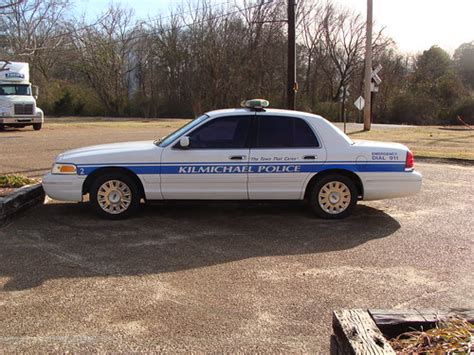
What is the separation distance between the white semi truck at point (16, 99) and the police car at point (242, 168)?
20.6m

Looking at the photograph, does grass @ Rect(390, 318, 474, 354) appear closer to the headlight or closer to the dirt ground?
the dirt ground

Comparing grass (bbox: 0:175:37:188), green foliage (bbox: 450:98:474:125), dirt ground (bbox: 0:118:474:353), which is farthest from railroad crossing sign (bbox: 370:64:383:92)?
grass (bbox: 0:175:37:188)

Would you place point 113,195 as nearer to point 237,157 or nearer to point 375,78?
point 237,157

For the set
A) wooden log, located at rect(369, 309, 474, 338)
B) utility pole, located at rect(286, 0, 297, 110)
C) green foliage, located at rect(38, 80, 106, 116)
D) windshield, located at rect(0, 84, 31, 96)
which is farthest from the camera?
green foliage, located at rect(38, 80, 106, 116)

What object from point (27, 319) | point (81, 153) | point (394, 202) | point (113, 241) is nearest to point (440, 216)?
point (394, 202)

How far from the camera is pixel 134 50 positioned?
58531 millimetres

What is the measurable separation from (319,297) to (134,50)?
5784 centimetres

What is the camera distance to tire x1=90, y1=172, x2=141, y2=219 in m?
6.96

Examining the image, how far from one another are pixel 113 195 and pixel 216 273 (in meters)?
2.59

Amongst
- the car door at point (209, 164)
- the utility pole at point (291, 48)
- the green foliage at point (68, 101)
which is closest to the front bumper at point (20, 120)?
the utility pole at point (291, 48)

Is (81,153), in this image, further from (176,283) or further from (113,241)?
(176,283)

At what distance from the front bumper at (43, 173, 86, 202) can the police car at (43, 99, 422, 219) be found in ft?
0.05

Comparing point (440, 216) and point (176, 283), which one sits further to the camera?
point (440, 216)

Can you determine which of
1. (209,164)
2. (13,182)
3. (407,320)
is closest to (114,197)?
(209,164)
